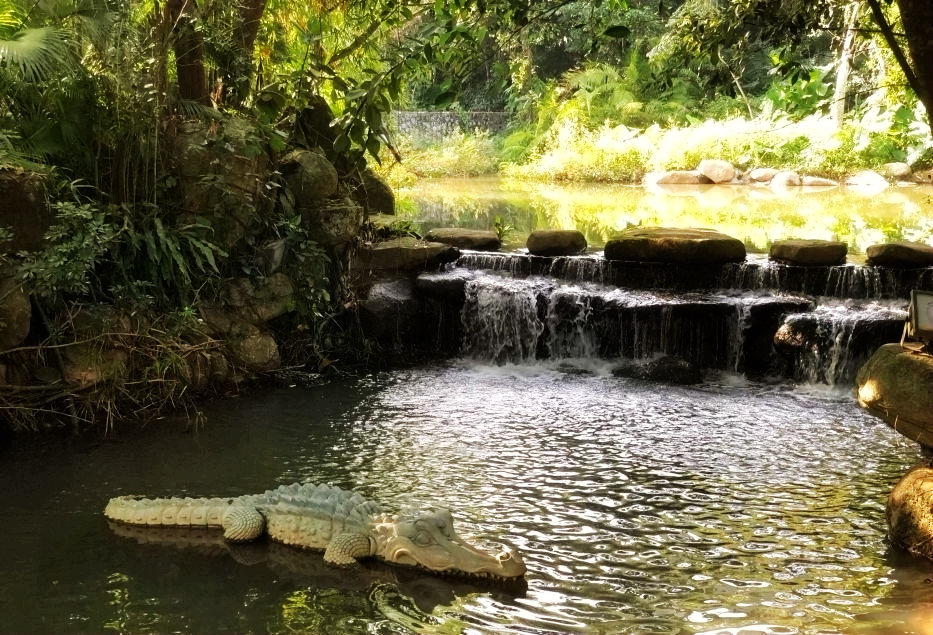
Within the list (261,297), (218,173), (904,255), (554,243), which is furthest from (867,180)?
(218,173)

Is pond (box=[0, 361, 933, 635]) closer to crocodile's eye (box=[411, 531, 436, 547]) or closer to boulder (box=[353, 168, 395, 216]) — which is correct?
crocodile's eye (box=[411, 531, 436, 547])

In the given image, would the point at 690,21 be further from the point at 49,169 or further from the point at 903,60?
the point at 49,169

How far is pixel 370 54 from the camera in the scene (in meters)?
11.3

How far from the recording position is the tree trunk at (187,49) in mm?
8359

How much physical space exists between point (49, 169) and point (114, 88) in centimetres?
90

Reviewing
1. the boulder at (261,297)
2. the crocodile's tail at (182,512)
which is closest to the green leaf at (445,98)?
the crocodile's tail at (182,512)

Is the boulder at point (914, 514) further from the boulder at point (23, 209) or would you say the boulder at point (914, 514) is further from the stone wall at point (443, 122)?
the stone wall at point (443, 122)

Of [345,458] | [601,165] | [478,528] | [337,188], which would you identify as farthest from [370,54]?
[601,165]

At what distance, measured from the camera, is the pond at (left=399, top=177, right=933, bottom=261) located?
14508 millimetres

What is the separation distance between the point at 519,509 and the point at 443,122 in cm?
2936

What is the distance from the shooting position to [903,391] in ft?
16.4

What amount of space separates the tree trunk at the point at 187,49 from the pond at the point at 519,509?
3.07 meters

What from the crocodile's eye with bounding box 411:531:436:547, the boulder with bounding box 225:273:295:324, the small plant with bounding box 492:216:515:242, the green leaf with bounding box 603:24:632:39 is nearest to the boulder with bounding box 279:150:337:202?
the boulder with bounding box 225:273:295:324

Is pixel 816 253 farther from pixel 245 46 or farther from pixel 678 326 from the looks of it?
pixel 245 46
